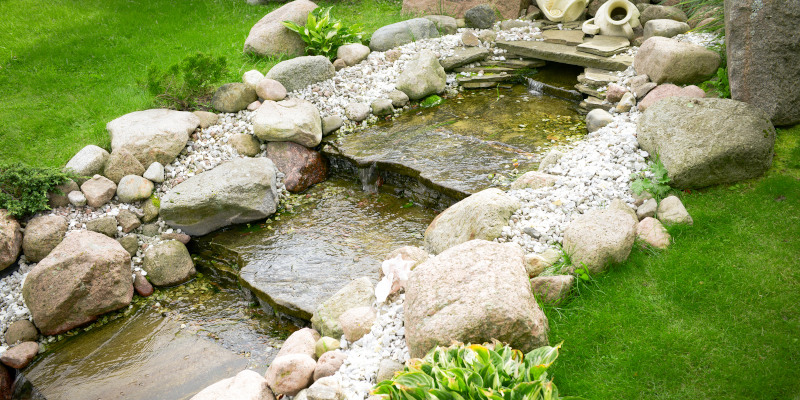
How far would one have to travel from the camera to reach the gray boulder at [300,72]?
26.0 ft

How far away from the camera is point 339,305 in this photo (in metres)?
4.42

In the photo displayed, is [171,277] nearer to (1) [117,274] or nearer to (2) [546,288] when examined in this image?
(1) [117,274]

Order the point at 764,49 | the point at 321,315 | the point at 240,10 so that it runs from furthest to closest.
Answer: the point at 240,10 → the point at 764,49 → the point at 321,315

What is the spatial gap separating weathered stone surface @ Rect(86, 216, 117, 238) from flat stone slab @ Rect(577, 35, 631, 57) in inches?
277

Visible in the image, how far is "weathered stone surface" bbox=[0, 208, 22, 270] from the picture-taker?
5465 mm

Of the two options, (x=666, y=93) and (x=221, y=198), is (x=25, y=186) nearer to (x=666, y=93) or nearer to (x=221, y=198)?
(x=221, y=198)

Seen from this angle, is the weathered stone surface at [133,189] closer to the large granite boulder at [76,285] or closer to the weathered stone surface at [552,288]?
the large granite boulder at [76,285]

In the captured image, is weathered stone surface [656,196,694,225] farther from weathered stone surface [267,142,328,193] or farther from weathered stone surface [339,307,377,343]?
weathered stone surface [267,142,328,193]

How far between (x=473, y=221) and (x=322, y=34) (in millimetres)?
5376

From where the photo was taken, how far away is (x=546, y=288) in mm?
3980

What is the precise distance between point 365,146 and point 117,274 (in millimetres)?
3356

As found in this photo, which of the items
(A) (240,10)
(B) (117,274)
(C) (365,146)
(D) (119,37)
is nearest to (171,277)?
(B) (117,274)

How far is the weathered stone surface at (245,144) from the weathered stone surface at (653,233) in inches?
192

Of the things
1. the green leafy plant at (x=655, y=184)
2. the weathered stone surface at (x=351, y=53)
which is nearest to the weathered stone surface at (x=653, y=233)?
the green leafy plant at (x=655, y=184)
